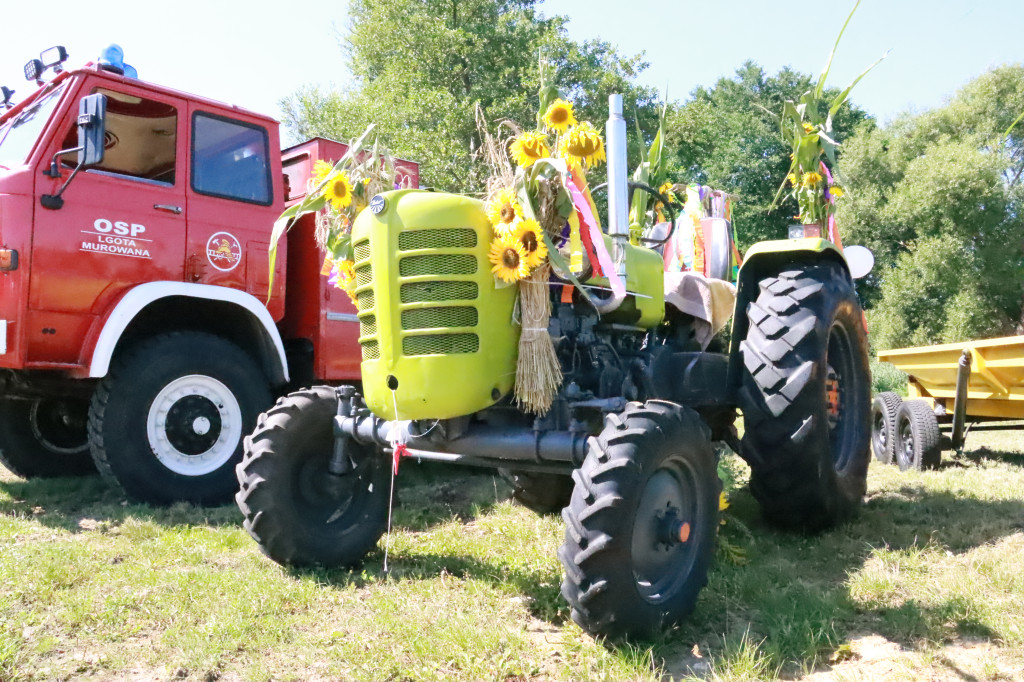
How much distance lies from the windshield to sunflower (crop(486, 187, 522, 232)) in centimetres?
335

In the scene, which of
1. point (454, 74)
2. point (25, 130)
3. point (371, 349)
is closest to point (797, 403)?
point (371, 349)

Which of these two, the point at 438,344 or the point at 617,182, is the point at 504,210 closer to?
the point at 617,182

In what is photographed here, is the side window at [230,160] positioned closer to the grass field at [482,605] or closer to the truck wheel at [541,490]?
the grass field at [482,605]

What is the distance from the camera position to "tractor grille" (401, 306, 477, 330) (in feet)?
10.0

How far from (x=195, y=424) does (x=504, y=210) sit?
123 inches

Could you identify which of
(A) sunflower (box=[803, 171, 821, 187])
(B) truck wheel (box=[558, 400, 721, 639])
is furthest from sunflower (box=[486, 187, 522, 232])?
(A) sunflower (box=[803, 171, 821, 187])

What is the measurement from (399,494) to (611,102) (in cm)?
317

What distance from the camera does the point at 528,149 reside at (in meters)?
3.05

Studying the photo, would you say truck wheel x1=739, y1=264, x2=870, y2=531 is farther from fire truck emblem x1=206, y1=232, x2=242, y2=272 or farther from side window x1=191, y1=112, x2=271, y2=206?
side window x1=191, y1=112, x2=271, y2=206

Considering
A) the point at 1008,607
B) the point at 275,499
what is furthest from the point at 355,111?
the point at 1008,607

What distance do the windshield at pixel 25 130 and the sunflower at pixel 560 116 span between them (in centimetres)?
350

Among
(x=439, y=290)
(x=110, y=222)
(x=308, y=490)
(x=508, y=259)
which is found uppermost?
(x=110, y=222)

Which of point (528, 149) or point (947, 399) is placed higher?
point (528, 149)

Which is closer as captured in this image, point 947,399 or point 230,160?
point 230,160
